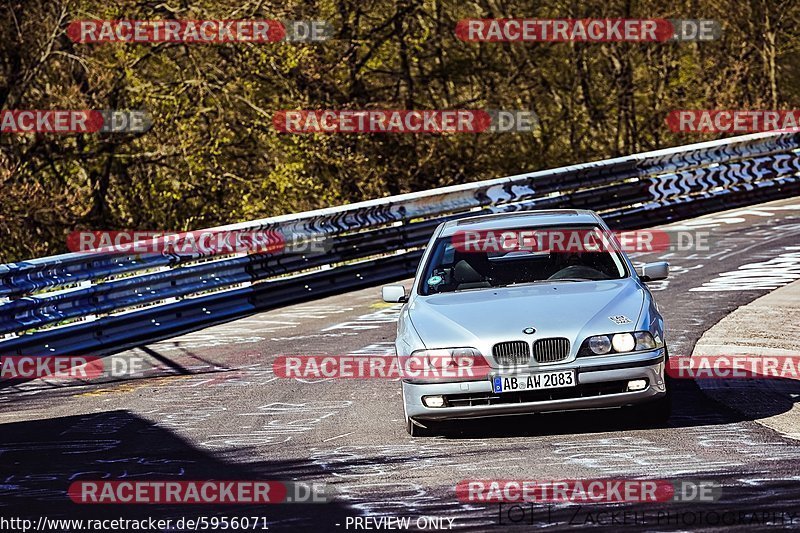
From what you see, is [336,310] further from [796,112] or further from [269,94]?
[796,112]

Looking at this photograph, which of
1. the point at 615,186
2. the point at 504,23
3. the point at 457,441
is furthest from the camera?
the point at 504,23

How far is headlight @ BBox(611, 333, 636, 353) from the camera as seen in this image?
7.70 meters

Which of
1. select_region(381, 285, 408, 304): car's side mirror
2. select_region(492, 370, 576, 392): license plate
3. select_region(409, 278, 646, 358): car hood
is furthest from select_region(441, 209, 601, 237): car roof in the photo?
select_region(492, 370, 576, 392): license plate

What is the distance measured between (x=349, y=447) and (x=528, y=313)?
1440 millimetres

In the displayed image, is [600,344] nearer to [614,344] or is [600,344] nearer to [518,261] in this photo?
[614,344]

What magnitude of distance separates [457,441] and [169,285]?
320 inches

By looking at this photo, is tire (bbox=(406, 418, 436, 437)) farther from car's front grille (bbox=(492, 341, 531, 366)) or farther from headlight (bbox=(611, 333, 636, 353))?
headlight (bbox=(611, 333, 636, 353))

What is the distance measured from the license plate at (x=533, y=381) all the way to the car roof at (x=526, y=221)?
6.26 ft

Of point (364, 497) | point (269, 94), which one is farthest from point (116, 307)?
point (269, 94)

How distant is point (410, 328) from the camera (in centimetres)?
825

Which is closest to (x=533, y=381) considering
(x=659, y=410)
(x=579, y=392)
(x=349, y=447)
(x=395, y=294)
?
(x=579, y=392)

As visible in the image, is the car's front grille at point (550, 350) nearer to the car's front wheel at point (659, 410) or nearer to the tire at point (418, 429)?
the car's front wheel at point (659, 410)

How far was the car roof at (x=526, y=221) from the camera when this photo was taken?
9.30m

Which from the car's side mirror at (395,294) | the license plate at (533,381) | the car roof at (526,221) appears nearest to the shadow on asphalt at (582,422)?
the license plate at (533,381)
